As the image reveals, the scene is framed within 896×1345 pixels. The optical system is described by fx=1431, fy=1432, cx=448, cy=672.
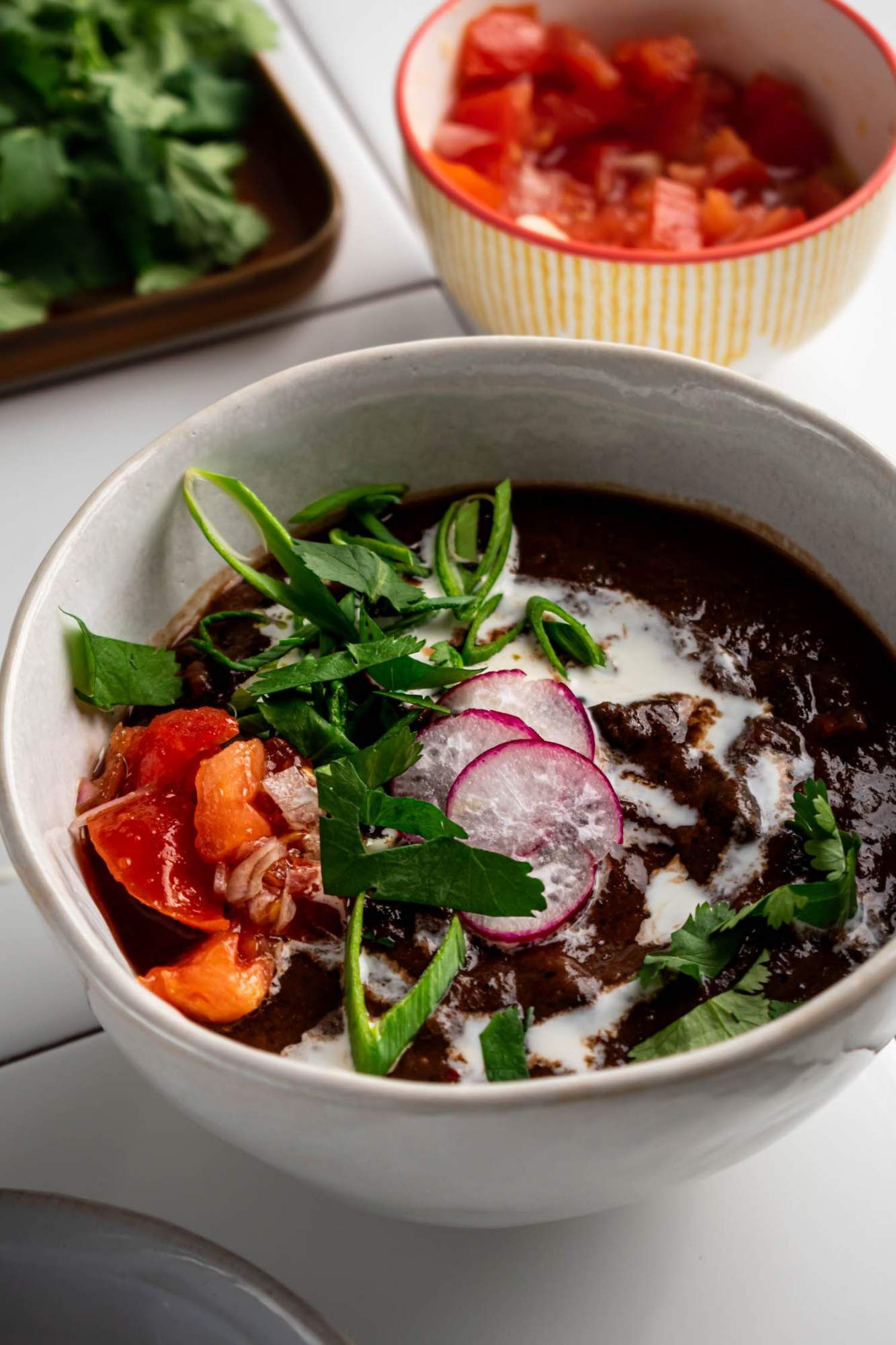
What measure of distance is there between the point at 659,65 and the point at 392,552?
1.01 m

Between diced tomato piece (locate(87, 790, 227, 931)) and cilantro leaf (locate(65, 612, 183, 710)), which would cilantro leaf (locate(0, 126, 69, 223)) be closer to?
cilantro leaf (locate(65, 612, 183, 710))

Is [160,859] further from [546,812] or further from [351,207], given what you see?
[351,207]

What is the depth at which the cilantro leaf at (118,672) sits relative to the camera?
1.25 m

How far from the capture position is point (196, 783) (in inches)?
47.3

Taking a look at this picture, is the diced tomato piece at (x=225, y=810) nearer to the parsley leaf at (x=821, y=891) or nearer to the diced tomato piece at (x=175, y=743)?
the diced tomato piece at (x=175, y=743)

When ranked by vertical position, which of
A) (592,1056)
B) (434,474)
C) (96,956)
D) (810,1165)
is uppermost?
(96,956)

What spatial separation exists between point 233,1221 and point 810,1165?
49 cm

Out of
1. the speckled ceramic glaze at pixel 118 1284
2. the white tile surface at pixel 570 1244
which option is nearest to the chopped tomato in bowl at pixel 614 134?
the white tile surface at pixel 570 1244

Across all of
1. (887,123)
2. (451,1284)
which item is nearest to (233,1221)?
(451,1284)

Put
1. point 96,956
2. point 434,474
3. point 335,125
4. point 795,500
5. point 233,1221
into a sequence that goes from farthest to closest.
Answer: point 335,125, point 434,474, point 795,500, point 233,1221, point 96,956

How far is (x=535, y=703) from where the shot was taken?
128 cm

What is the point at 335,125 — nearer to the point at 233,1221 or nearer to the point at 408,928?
the point at 408,928

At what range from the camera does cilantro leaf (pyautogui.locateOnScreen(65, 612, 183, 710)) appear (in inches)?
49.4

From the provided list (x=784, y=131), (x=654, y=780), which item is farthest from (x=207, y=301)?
(x=654, y=780)
